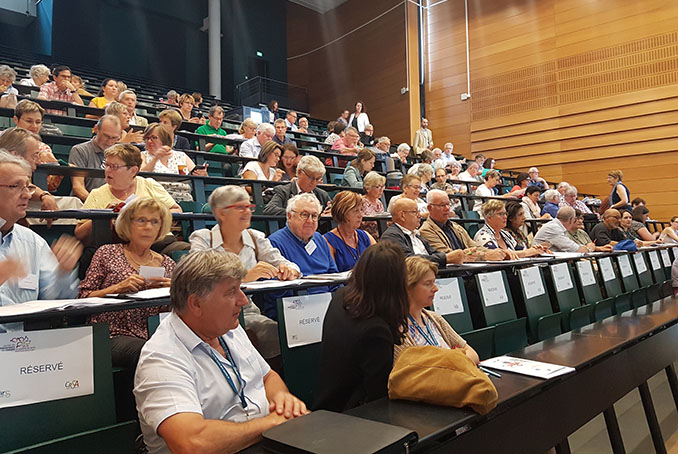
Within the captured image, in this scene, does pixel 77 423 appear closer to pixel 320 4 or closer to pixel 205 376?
pixel 205 376

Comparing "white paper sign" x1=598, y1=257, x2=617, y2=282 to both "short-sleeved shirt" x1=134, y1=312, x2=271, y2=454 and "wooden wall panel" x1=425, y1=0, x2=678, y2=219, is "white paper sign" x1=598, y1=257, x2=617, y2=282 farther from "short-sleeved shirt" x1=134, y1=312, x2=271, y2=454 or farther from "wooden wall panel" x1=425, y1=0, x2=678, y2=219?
"wooden wall panel" x1=425, y1=0, x2=678, y2=219

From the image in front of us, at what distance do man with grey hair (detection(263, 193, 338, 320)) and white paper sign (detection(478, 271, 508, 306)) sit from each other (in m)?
0.77

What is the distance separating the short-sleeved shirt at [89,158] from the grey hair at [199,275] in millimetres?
1875

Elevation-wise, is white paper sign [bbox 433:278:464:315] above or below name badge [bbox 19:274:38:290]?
below

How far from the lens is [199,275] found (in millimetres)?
1107

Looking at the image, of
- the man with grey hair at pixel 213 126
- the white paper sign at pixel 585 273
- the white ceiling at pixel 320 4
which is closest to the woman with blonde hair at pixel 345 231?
the white paper sign at pixel 585 273

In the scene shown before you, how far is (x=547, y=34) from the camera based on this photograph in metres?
8.73

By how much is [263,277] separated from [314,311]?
0.33m

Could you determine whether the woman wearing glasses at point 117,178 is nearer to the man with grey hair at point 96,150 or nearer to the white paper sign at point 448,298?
the man with grey hair at point 96,150

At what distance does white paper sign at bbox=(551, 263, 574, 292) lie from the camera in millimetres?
2781

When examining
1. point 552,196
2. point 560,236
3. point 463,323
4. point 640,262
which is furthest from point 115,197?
point 552,196

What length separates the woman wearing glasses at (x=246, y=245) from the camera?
5.79ft

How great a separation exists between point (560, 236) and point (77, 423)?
3.82m

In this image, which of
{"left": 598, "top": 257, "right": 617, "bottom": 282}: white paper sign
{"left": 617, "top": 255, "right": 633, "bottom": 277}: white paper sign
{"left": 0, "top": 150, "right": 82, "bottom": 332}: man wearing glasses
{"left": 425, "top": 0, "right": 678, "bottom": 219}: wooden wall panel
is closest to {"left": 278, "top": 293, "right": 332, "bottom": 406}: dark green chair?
{"left": 0, "top": 150, "right": 82, "bottom": 332}: man wearing glasses
